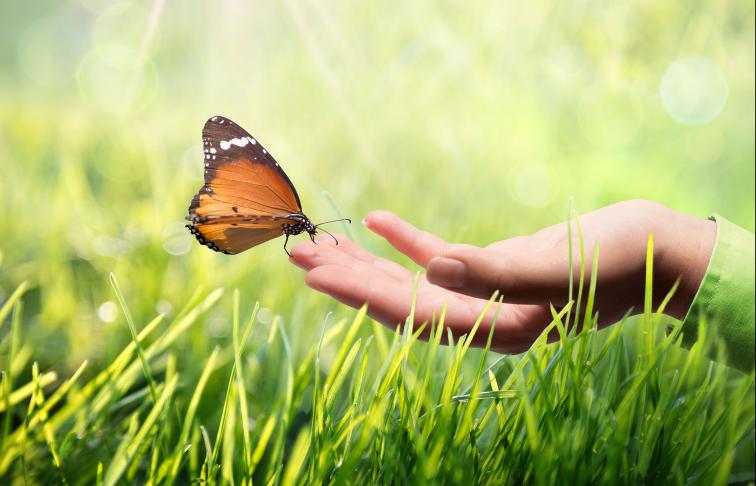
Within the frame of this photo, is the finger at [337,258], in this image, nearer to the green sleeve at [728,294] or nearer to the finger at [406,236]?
the finger at [406,236]

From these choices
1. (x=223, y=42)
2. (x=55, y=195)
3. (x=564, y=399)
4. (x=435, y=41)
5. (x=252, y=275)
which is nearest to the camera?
(x=564, y=399)

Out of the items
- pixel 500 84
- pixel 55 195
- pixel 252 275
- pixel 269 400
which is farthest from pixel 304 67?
pixel 269 400

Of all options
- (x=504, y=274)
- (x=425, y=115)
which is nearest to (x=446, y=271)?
(x=504, y=274)

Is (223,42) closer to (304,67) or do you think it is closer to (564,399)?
(304,67)

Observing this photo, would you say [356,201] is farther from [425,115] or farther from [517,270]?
[517,270]

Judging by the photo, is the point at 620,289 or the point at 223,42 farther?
the point at 223,42

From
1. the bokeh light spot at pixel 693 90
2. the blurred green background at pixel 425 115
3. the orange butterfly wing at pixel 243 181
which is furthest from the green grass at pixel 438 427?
the bokeh light spot at pixel 693 90
